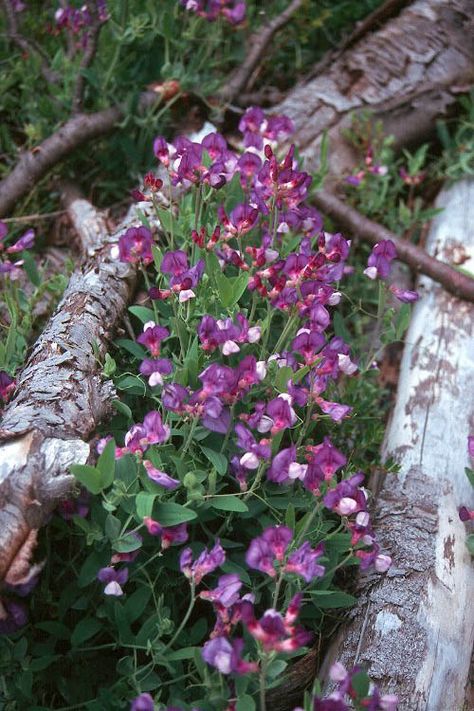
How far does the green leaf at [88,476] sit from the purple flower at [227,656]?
0.46 meters

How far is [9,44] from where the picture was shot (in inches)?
162

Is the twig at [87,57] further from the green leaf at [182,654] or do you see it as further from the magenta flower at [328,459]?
the green leaf at [182,654]

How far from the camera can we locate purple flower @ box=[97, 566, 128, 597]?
1965 millimetres

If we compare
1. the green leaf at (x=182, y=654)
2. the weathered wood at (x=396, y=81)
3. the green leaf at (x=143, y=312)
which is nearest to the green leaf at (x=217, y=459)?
the green leaf at (x=182, y=654)

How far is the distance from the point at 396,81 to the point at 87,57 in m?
1.69

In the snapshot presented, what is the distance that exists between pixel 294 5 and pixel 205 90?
0.92m

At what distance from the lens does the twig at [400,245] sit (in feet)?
11.6

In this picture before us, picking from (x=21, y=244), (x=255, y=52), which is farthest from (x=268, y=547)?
(x=255, y=52)

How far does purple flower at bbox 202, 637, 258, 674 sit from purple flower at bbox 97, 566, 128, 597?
0.31 meters

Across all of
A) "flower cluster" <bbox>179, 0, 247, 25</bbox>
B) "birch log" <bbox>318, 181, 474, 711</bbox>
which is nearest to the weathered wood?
"flower cluster" <bbox>179, 0, 247, 25</bbox>

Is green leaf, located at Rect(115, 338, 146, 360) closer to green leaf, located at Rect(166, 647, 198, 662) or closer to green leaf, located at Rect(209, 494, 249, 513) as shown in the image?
green leaf, located at Rect(209, 494, 249, 513)

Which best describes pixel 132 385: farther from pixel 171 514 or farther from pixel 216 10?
pixel 216 10

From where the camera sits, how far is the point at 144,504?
6.39ft

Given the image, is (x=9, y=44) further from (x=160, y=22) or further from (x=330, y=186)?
(x=330, y=186)
